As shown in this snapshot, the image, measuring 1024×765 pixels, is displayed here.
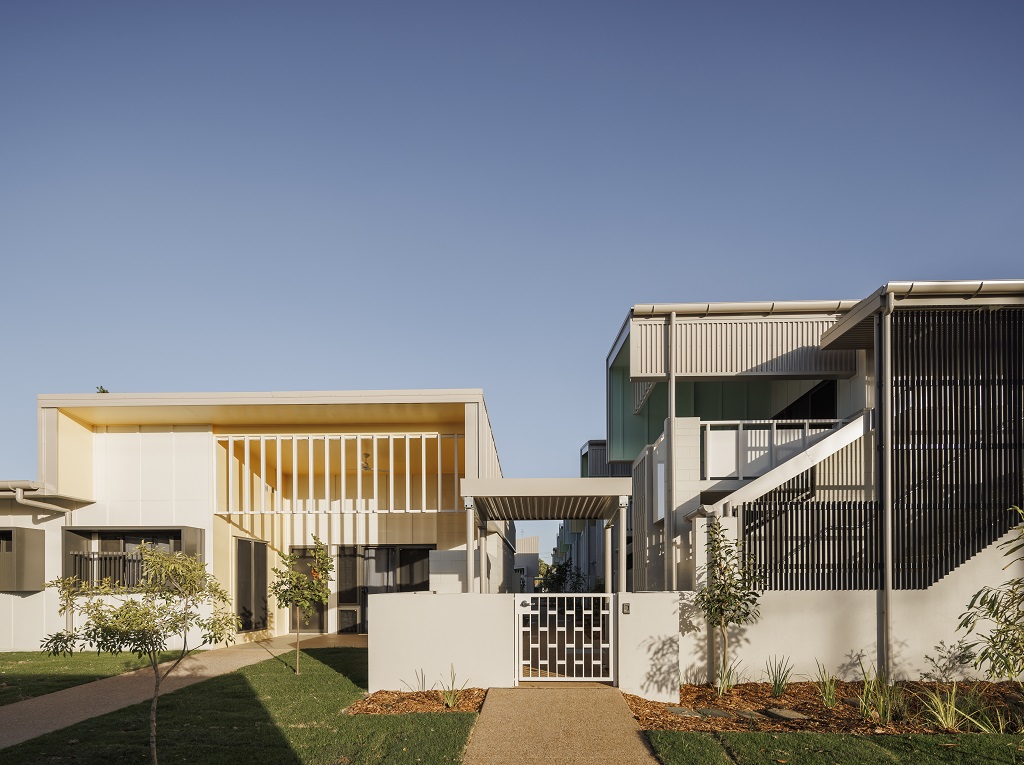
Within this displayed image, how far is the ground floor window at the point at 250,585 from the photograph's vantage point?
60.3ft

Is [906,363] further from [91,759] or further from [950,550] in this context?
[91,759]

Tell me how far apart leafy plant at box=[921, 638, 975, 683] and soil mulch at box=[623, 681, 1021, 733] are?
205mm

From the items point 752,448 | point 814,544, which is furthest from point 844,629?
point 752,448

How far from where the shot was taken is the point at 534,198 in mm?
18453

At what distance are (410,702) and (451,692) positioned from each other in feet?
1.68

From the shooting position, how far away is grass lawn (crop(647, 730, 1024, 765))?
765 centimetres

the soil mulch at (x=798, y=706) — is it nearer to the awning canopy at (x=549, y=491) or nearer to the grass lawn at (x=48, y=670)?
the awning canopy at (x=549, y=491)

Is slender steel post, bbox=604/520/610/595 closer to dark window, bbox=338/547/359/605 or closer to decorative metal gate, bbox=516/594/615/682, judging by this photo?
decorative metal gate, bbox=516/594/615/682

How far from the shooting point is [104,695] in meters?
11.3

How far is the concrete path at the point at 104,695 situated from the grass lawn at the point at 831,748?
6345 millimetres

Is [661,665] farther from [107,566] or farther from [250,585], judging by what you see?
[107,566]

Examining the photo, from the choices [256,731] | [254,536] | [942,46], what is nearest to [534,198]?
[942,46]

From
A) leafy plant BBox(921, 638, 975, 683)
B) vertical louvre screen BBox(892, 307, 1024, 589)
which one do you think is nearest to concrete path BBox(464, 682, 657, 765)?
leafy plant BBox(921, 638, 975, 683)

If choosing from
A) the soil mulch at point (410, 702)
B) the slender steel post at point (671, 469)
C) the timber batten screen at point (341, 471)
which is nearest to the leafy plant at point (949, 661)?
the slender steel post at point (671, 469)
